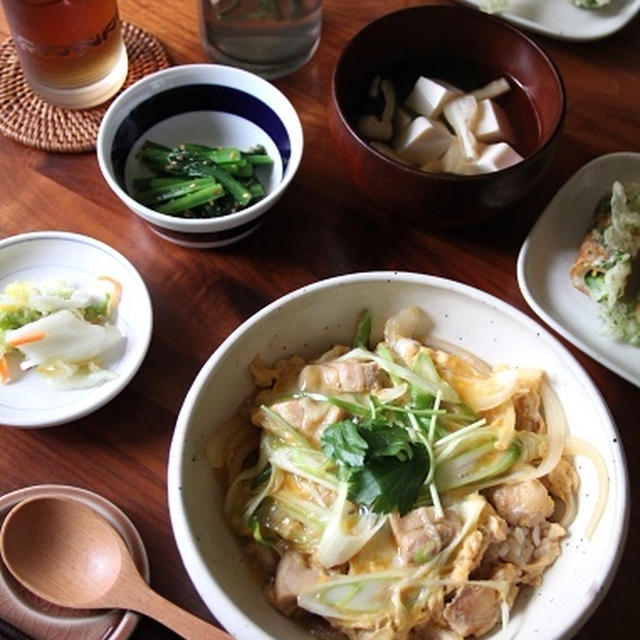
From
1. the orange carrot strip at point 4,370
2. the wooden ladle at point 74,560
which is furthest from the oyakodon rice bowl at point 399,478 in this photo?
the orange carrot strip at point 4,370

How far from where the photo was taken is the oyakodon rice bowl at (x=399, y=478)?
2.91 ft

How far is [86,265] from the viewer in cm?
124

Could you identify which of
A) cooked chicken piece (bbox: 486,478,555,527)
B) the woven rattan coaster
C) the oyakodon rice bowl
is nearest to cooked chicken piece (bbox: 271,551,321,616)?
the oyakodon rice bowl

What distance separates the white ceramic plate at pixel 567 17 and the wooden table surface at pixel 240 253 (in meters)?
0.03

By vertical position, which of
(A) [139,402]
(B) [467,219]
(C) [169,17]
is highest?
(C) [169,17]

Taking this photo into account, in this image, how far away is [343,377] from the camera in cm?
101

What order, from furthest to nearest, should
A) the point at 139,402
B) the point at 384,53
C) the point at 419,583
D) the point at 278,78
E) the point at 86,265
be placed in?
the point at 278,78, the point at 384,53, the point at 86,265, the point at 139,402, the point at 419,583

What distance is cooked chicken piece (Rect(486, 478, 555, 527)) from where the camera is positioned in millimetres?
938

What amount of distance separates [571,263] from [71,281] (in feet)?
2.51

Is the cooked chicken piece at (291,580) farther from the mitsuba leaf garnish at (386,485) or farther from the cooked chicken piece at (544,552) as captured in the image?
the cooked chicken piece at (544,552)

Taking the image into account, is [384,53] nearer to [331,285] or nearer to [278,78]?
[278,78]

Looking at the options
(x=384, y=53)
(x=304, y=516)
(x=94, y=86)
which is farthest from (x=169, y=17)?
(x=304, y=516)

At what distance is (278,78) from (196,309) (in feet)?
1.58

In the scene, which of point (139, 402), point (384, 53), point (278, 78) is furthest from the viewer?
point (278, 78)
